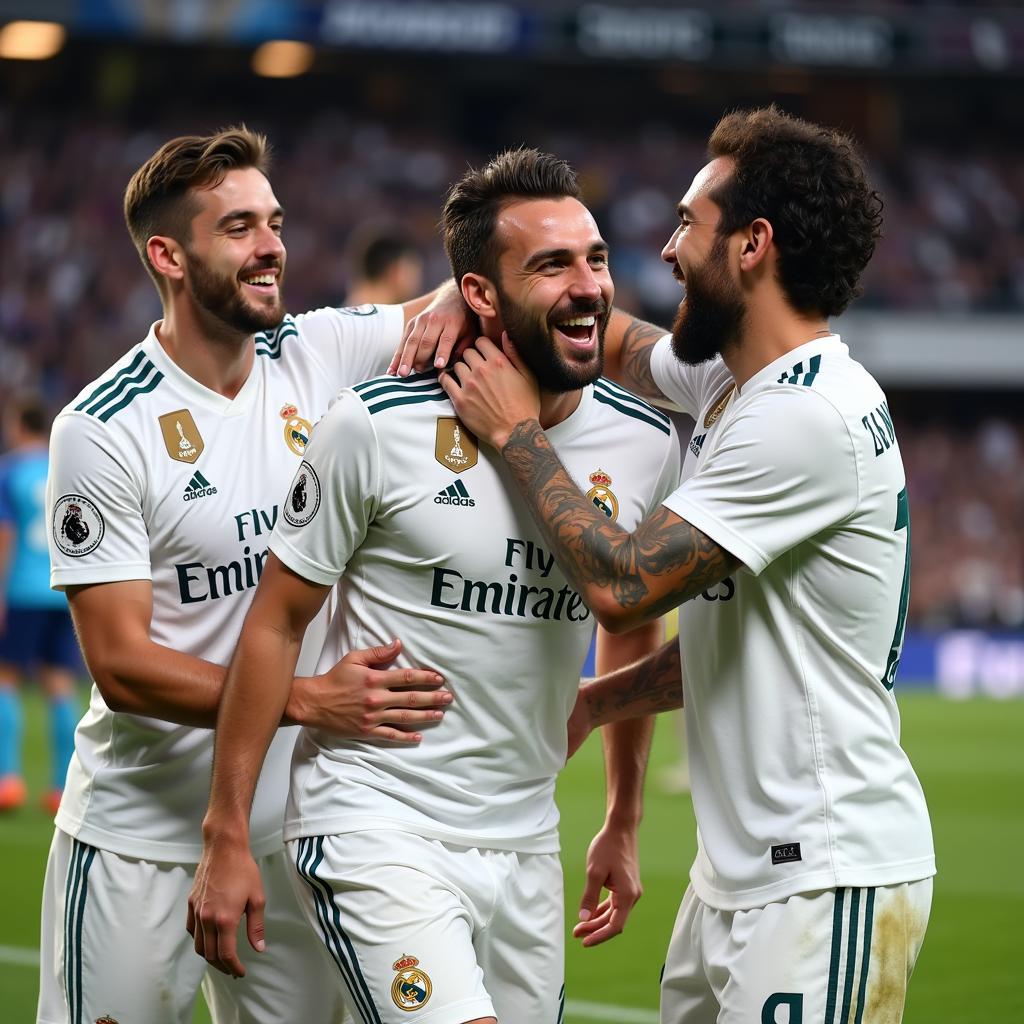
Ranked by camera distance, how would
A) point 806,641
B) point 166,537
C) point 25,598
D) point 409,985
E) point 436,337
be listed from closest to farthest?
point 409,985 < point 806,641 < point 436,337 < point 166,537 < point 25,598

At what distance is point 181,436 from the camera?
356cm

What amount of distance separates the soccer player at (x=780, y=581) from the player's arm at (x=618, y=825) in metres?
0.43

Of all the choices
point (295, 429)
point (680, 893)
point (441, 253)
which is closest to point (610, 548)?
point (295, 429)

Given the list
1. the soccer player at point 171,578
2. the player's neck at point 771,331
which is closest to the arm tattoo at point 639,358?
the player's neck at point 771,331

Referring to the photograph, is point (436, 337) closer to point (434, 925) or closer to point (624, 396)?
point (624, 396)

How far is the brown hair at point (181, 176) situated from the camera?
12.1ft

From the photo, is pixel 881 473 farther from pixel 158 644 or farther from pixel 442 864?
pixel 158 644

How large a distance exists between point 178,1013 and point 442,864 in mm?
931

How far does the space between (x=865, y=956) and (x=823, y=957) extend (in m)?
0.09

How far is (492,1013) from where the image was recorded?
2867mm

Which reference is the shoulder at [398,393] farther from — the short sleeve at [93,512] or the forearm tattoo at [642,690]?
the forearm tattoo at [642,690]

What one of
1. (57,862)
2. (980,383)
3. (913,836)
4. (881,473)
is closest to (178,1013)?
(57,862)

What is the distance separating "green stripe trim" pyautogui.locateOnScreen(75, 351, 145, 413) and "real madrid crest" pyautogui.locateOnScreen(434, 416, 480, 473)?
86 centimetres

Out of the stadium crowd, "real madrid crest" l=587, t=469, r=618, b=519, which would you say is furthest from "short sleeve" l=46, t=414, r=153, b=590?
the stadium crowd
